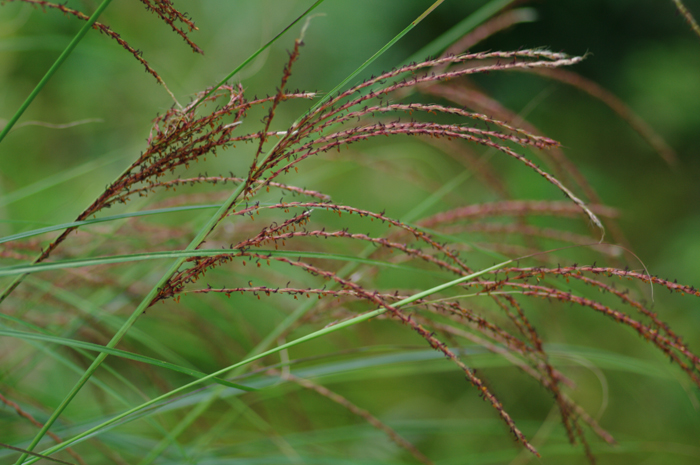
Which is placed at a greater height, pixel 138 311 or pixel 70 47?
pixel 70 47

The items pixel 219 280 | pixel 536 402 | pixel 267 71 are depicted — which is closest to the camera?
pixel 219 280

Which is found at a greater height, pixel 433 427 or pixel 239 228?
pixel 239 228

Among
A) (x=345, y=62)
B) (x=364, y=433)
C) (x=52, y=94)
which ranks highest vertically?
(x=345, y=62)

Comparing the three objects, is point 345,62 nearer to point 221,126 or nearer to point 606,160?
point 606,160

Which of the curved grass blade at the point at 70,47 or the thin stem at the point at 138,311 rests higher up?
the curved grass blade at the point at 70,47

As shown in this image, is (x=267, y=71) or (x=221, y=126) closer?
(x=221, y=126)

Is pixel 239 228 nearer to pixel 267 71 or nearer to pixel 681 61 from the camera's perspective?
pixel 267 71

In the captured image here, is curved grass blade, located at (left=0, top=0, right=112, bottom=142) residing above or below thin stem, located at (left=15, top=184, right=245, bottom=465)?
above

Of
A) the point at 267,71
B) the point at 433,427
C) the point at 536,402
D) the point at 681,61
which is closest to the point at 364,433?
the point at 433,427

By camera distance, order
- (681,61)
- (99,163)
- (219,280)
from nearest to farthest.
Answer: (99,163) < (219,280) < (681,61)

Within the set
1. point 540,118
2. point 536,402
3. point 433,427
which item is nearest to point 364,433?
point 433,427
